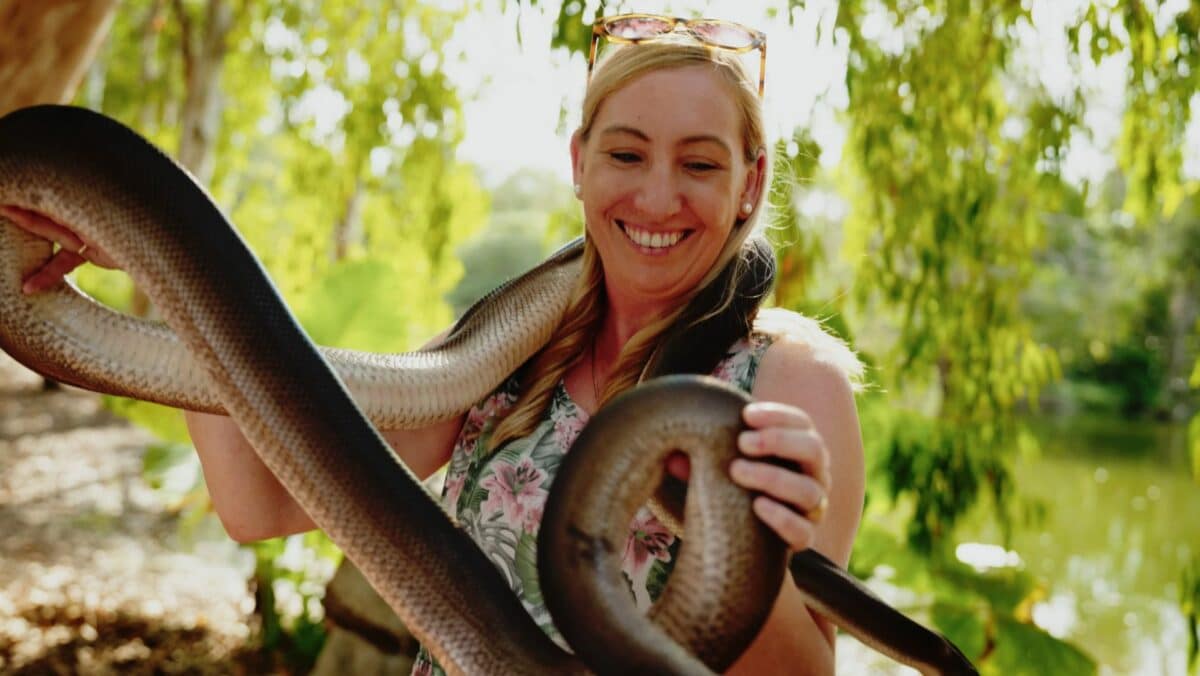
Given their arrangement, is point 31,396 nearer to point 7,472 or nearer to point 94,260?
point 7,472

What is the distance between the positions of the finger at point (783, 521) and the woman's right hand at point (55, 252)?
3.95 feet

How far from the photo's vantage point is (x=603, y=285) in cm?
228

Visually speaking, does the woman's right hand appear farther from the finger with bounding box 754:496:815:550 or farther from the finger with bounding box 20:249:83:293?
the finger with bounding box 754:496:815:550

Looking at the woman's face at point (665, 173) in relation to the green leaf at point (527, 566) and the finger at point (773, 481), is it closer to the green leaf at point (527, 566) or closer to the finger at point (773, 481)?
the green leaf at point (527, 566)

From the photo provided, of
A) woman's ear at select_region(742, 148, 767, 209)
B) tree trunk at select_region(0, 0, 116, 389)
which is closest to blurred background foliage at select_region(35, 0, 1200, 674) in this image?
woman's ear at select_region(742, 148, 767, 209)

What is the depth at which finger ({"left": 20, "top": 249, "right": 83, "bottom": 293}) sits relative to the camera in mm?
1914

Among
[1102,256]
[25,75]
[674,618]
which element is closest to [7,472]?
[25,75]

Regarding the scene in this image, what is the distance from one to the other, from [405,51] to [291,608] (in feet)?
14.3

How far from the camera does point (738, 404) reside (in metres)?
1.27

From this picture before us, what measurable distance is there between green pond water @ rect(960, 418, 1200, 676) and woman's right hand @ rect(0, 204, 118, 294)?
12.8 feet

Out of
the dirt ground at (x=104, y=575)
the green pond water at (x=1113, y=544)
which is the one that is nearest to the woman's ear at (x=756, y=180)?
the green pond water at (x=1113, y=544)

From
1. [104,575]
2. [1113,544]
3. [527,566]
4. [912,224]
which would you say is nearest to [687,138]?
[527,566]

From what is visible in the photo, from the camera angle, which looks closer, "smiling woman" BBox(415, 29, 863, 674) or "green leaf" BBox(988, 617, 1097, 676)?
"smiling woman" BBox(415, 29, 863, 674)

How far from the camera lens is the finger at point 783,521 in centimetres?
123
